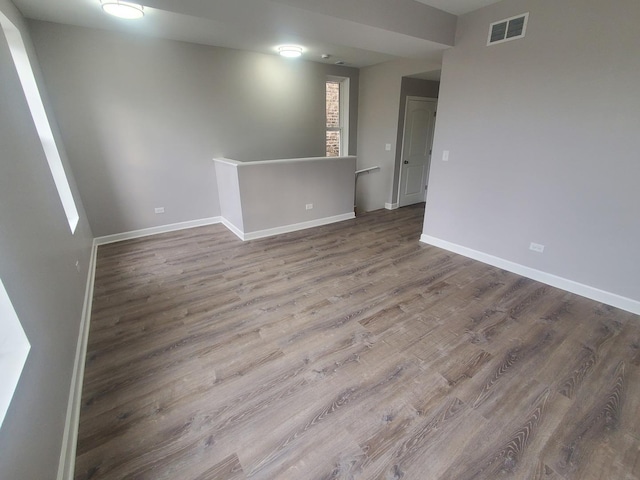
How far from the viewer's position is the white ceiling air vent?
275 centimetres

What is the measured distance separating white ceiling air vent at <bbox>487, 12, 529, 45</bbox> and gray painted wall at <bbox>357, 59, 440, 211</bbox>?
180 cm

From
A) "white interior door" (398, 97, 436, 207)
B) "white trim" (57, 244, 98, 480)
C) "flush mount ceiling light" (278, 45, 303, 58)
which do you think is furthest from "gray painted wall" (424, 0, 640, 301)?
"white trim" (57, 244, 98, 480)

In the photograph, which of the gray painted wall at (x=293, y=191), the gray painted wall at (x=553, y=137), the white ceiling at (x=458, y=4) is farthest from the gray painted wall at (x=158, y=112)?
the gray painted wall at (x=553, y=137)

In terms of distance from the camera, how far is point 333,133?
19.9 ft

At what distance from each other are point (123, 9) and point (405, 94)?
13.7 ft

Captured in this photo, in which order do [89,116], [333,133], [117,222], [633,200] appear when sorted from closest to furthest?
[633,200], [89,116], [117,222], [333,133]

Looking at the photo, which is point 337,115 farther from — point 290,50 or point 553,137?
point 553,137

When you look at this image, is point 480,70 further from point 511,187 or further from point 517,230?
point 517,230

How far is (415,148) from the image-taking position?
575 centimetres

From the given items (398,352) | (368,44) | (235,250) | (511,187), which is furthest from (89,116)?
(511,187)

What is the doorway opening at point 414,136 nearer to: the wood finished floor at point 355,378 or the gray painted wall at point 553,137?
the gray painted wall at point 553,137

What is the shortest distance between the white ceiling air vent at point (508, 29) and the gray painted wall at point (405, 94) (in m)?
2.14

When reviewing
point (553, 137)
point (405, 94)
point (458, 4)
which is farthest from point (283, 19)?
point (405, 94)

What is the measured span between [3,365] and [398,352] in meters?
2.07
